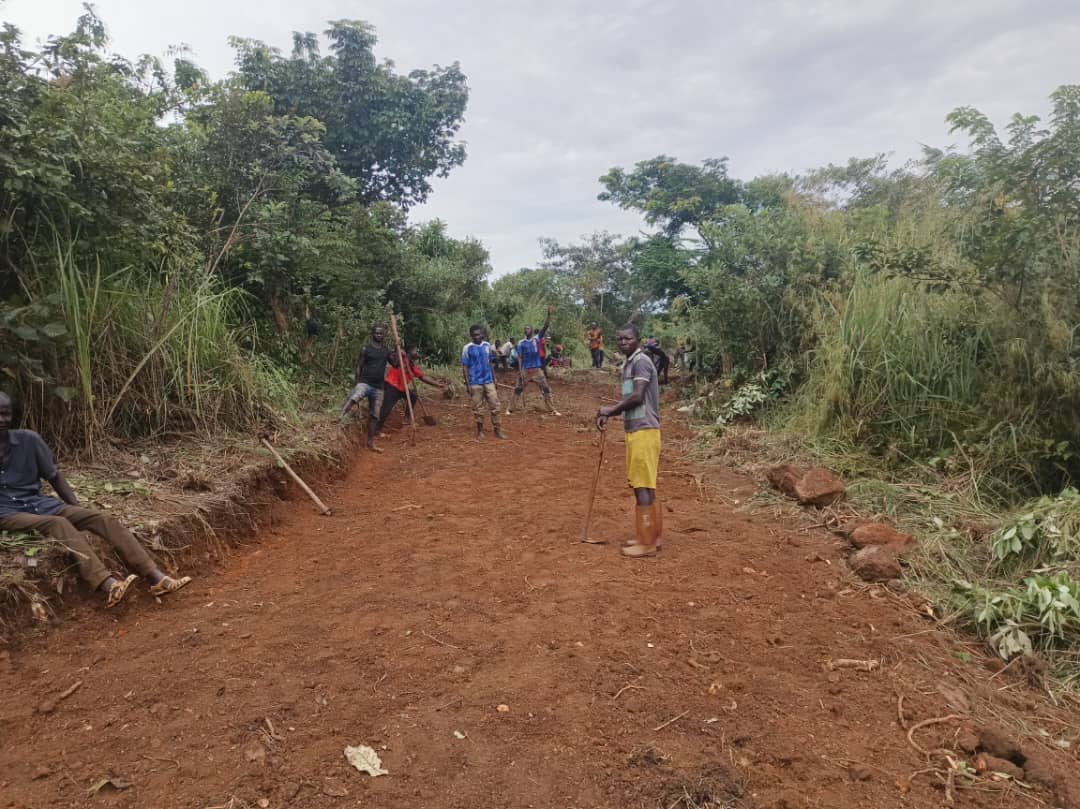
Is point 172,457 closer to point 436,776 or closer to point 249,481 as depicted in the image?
point 249,481

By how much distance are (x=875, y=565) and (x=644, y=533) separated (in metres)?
1.59

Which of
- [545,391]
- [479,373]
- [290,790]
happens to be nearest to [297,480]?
[290,790]

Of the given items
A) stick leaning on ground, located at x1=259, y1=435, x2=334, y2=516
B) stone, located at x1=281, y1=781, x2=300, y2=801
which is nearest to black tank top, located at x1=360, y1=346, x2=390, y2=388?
stick leaning on ground, located at x1=259, y1=435, x2=334, y2=516

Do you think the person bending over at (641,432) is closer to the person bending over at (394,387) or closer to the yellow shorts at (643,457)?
the yellow shorts at (643,457)

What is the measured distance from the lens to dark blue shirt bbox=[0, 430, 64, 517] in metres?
A: 3.55

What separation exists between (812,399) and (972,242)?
2524mm

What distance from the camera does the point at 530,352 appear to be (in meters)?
11.5

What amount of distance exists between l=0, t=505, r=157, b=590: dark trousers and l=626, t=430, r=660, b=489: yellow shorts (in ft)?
10.7

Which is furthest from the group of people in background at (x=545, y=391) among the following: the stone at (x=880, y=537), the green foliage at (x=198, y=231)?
the stone at (x=880, y=537)

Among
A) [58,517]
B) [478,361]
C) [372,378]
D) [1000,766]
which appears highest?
[478,361]

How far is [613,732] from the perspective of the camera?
261 cm

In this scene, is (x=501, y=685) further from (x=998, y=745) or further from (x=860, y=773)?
(x=998, y=745)

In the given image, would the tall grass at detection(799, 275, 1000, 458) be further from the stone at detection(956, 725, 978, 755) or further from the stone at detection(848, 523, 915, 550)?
the stone at detection(956, 725, 978, 755)

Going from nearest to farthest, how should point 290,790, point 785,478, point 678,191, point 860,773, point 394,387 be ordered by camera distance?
1. point 290,790
2. point 860,773
3. point 785,478
4. point 394,387
5. point 678,191
